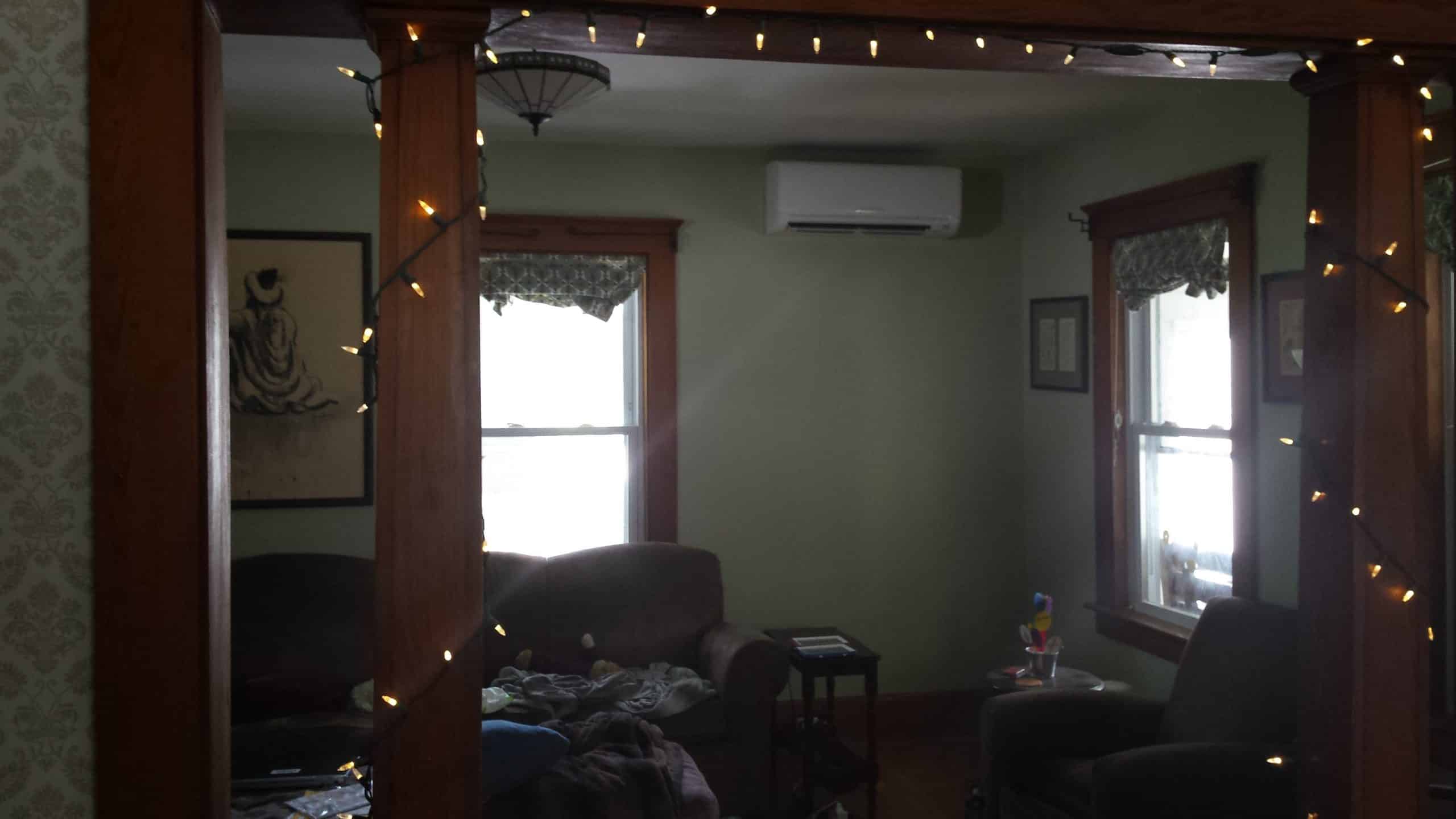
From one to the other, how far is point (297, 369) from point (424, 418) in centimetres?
327

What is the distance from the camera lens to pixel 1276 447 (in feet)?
12.8

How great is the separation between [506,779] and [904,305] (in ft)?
10.6

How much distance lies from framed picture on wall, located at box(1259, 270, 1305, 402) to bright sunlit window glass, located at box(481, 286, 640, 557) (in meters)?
2.63

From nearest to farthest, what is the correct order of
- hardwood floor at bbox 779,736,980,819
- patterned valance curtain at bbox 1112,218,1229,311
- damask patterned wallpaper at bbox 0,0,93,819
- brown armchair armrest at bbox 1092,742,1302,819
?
damask patterned wallpaper at bbox 0,0,93,819
brown armchair armrest at bbox 1092,742,1302,819
patterned valance curtain at bbox 1112,218,1229,311
hardwood floor at bbox 779,736,980,819

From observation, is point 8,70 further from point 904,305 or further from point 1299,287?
point 904,305

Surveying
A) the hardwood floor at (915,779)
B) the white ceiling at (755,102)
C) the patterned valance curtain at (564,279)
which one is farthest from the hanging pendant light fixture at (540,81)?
the hardwood floor at (915,779)

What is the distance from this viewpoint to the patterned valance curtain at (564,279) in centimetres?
508

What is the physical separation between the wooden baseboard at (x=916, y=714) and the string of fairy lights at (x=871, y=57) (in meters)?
2.99

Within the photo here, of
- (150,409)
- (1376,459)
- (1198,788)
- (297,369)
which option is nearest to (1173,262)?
(1198,788)

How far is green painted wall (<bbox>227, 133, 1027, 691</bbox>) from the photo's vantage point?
5320 millimetres

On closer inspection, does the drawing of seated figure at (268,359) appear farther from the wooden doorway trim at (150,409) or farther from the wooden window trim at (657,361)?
the wooden doorway trim at (150,409)

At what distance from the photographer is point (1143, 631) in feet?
15.1

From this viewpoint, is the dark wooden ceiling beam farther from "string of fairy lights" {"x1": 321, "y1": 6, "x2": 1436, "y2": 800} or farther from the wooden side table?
the wooden side table

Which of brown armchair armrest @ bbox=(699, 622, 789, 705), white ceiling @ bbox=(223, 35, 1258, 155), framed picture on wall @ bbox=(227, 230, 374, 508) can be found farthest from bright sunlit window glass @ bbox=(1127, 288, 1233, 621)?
framed picture on wall @ bbox=(227, 230, 374, 508)
